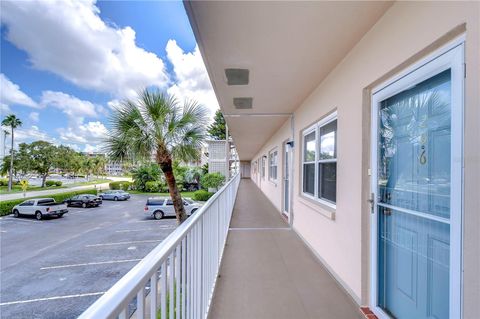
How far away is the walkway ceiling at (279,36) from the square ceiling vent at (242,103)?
0.71m

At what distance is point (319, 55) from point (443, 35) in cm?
128

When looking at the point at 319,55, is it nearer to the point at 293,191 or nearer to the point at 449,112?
the point at 449,112

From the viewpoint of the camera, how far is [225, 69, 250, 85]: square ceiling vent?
9.54 ft

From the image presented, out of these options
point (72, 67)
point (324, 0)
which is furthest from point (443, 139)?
point (72, 67)

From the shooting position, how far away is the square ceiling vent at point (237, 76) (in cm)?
291

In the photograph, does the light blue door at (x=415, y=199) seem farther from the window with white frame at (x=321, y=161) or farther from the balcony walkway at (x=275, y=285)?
the window with white frame at (x=321, y=161)

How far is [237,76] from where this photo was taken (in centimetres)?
306

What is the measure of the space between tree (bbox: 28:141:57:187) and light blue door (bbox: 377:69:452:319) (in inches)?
1524

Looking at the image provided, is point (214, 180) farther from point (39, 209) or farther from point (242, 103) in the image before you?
point (242, 103)

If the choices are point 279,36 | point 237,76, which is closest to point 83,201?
point 237,76

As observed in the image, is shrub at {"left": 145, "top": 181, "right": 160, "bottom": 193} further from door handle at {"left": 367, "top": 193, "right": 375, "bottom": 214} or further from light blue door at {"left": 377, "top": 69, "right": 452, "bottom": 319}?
light blue door at {"left": 377, "top": 69, "right": 452, "bottom": 319}

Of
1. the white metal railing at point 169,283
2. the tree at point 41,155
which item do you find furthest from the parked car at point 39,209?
the white metal railing at point 169,283

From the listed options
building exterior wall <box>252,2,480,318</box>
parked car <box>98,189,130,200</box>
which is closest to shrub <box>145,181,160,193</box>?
parked car <box>98,189,130,200</box>

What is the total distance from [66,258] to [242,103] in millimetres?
10292
